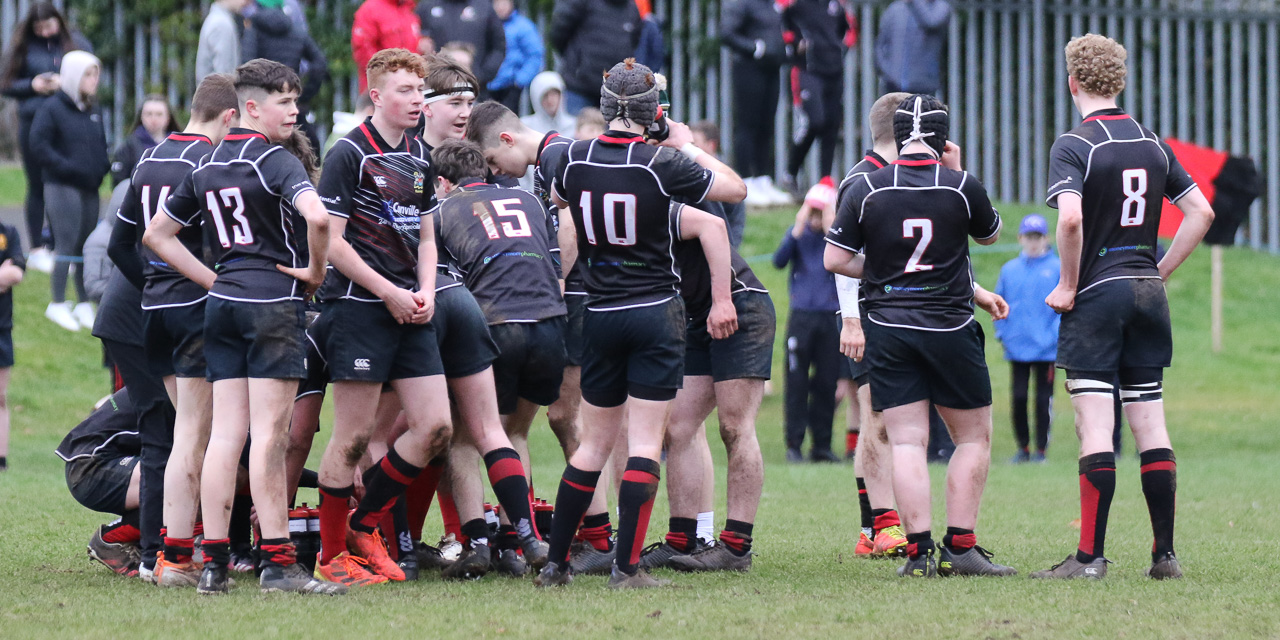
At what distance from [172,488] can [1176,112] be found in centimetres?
1652

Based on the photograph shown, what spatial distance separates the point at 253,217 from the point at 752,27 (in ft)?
34.0

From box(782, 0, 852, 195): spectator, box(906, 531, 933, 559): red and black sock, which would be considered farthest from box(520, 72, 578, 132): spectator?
box(906, 531, 933, 559): red and black sock

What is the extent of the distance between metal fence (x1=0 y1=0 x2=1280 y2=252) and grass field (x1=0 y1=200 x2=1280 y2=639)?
24.0 ft

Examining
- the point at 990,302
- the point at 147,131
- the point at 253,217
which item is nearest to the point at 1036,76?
the point at 147,131

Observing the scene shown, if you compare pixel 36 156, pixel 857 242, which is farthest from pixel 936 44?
pixel 857 242

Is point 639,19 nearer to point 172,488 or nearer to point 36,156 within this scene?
point 36,156

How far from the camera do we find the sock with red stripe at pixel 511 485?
20.6 ft

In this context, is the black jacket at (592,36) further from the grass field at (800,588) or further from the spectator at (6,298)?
the spectator at (6,298)

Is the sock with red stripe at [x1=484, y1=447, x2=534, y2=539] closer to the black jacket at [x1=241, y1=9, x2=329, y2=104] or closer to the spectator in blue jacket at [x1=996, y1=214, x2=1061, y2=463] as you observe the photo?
the spectator in blue jacket at [x1=996, y1=214, x2=1061, y2=463]

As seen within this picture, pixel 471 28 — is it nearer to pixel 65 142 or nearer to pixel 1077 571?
pixel 65 142

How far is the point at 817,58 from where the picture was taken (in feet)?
51.7

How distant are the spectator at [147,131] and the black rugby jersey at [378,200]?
493cm

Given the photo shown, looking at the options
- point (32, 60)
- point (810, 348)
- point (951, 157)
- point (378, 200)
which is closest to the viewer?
point (378, 200)

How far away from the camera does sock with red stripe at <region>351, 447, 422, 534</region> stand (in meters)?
6.22
